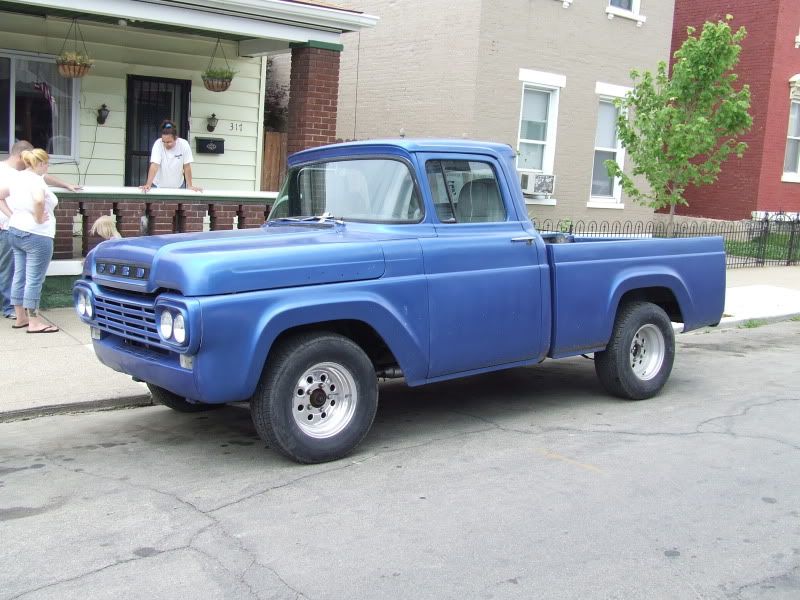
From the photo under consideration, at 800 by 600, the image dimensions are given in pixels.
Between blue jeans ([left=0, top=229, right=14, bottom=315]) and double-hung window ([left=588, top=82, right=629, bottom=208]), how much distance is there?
11.9 meters

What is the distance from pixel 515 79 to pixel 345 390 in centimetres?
1168

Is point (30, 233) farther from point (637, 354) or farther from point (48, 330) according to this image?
point (637, 354)

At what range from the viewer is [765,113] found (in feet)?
68.4

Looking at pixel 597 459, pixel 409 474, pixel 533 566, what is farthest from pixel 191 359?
pixel 597 459

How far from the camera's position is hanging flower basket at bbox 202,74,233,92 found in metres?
13.3

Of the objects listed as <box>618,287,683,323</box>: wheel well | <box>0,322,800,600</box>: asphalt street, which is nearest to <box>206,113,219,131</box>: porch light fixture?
<box>0,322,800,600</box>: asphalt street

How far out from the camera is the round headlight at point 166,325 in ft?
16.7

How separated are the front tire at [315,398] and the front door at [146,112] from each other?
8893mm

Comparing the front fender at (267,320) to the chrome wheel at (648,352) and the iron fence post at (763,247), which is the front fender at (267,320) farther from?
the iron fence post at (763,247)

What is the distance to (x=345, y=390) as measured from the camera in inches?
224

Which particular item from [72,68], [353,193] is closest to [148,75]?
[72,68]

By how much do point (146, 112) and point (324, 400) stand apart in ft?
30.5

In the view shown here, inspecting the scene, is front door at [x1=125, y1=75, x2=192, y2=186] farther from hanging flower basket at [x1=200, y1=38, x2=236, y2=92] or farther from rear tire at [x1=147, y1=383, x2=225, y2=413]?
rear tire at [x1=147, y1=383, x2=225, y2=413]

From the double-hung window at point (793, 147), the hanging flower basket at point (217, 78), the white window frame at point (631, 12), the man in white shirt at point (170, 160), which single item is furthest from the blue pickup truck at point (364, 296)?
the double-hung window at point (793, 147)
